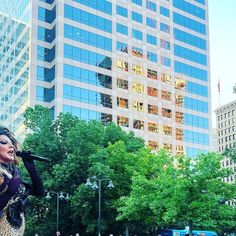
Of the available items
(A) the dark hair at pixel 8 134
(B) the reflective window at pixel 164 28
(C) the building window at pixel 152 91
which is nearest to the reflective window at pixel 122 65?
(C) the building window at pixel 152 91

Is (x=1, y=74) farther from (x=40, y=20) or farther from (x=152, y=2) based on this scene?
(x=152, y=2)

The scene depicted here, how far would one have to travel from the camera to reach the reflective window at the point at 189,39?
97.9 metres

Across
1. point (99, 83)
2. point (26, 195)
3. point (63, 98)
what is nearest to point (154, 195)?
point (26, 195)

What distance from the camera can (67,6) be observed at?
3228 inches

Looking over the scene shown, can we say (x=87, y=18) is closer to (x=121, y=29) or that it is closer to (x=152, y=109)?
(x=121, y=29)

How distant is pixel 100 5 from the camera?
87062 millimetres

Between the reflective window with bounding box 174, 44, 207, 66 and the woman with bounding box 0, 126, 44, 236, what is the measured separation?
93416 millimetres

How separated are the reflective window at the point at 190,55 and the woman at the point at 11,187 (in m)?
93.4

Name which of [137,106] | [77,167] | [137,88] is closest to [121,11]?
[137,88]

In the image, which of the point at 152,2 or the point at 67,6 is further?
the point at 152,2

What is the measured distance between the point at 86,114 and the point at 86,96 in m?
2.85

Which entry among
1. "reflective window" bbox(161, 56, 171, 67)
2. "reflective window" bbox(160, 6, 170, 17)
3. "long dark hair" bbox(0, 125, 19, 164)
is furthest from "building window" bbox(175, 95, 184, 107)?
"long dark hair" bbox(0, 125, 19, 164)

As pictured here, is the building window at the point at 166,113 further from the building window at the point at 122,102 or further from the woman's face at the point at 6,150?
the woman's face at the point at 6,150

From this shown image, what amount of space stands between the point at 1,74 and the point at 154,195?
63.1 meters
